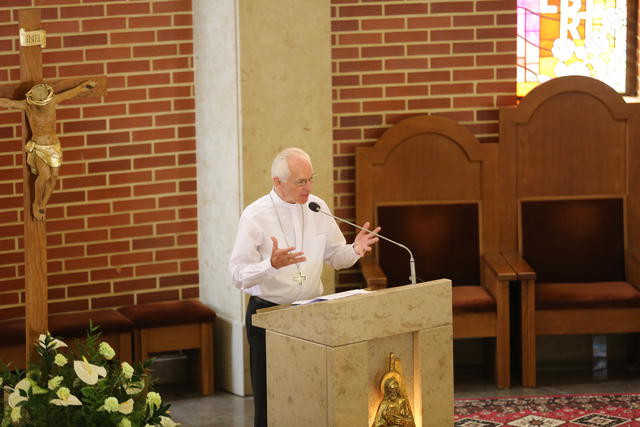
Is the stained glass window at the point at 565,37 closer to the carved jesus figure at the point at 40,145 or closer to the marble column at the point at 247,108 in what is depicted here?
the marble column at the point at 247,108

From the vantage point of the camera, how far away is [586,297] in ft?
19.7

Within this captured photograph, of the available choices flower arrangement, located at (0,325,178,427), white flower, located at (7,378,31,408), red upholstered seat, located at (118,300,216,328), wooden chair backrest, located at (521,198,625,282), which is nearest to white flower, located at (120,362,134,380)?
flower arrangement, located at (0,325,178,427)

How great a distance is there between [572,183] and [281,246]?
98.2 inches

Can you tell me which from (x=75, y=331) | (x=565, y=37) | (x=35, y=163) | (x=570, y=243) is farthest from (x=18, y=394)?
(x=565, y=37)

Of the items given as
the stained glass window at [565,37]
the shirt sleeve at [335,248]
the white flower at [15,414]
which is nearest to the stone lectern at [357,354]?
the shirt sleeve at [335,248]

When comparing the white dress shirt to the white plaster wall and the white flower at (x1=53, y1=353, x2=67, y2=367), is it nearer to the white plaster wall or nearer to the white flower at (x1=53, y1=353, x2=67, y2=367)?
the white flower at (x1=53, y1=353, x2=67, y2=367)

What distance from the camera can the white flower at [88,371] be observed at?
156 inches

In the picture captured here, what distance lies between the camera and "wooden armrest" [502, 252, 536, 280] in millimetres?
5867

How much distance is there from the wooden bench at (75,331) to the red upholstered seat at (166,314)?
0.08m

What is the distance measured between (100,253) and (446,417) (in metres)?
2.73

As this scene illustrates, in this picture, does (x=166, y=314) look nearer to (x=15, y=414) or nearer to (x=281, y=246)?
(x=281, y=246)

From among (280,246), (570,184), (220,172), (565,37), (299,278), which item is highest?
(565,37)

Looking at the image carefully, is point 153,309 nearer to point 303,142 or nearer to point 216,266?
point 216,266

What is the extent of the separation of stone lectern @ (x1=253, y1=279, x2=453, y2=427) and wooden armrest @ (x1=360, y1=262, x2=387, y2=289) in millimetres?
1823
